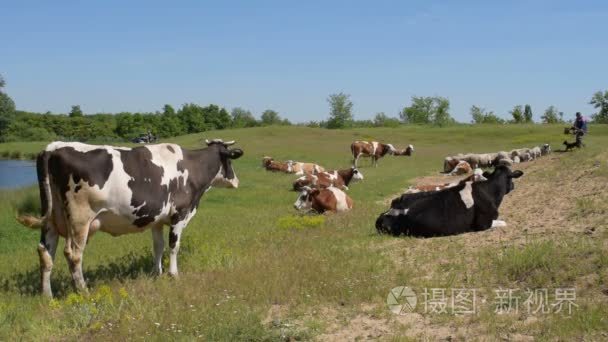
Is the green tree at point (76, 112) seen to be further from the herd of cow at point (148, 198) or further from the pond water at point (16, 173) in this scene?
the herd of cow at point (148, 198)

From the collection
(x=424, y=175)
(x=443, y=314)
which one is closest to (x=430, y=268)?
(x=443, y=314)

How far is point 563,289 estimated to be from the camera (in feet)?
24.1

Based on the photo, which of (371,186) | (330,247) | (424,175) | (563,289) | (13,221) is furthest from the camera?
(424,175)

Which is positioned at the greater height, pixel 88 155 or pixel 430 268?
pixel 88 155

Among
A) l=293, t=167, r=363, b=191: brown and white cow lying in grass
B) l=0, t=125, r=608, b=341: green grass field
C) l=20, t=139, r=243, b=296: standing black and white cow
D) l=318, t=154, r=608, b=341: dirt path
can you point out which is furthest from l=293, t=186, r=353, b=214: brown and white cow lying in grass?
l=20, t=139, r=243, b=296: standing black and white cow

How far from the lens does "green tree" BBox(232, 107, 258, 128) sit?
521ft

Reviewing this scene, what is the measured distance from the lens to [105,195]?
859 centimetres

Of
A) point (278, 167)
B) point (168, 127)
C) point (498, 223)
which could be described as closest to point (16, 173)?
point (278, 167)

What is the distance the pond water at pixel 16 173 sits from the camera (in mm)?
41534

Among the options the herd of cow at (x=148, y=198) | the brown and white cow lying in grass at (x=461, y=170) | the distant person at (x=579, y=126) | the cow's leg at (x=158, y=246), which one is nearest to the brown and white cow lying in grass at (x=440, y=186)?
the herd of cow at (x=148, y=198)

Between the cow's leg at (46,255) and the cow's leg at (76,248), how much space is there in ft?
1.04

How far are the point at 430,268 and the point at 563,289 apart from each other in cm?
212

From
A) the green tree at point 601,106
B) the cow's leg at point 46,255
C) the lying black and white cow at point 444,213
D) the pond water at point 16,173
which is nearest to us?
the cow's leg at point 46,255

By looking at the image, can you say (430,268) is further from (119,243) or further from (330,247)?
(119,243)
